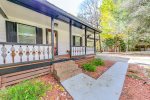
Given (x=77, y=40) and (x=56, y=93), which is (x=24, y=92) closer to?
(x=56, y=93)

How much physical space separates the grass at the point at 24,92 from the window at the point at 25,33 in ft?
14.3

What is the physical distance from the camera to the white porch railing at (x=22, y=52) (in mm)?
5246

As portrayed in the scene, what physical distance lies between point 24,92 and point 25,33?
530cm

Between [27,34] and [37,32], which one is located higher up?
[37,32]

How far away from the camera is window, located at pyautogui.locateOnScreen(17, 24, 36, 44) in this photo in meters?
8.73

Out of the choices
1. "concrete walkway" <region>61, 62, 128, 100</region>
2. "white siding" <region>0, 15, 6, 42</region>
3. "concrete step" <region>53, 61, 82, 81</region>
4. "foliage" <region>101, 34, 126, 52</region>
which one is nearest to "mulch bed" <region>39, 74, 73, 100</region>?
"concrete walkway" <region>61, 62, 128, 100</region>

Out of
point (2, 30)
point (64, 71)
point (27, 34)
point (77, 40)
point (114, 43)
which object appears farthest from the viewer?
point (114, 43)

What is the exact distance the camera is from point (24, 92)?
4605mm

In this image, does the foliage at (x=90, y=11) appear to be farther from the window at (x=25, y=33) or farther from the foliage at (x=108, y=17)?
the window at (x=25, y=33)

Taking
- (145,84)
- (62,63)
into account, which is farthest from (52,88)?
(145,84)

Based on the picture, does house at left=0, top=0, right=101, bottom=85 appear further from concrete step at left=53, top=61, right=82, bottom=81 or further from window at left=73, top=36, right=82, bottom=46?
window at left=73, top=36, right=82, bottom=46

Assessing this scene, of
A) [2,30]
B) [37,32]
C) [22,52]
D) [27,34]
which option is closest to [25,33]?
[27,34]

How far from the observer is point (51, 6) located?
6844 millimetres

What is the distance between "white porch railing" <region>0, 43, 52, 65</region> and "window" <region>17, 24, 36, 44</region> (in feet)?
7.23
